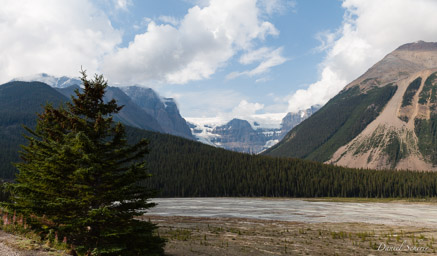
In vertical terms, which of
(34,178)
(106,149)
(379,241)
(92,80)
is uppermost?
(92,80)

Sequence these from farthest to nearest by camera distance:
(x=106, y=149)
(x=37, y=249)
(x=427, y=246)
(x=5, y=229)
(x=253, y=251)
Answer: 1. (x=427, y=246)
2. (x=253, y=251)
3. (x=5, y=229)
4. (x=106, y=149)
5. (x=37, y=249)

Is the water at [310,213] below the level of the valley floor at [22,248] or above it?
below

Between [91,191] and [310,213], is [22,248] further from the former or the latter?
[310,213]

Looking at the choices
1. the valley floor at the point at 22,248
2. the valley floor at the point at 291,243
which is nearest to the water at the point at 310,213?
the valley floor at the point at 291,243

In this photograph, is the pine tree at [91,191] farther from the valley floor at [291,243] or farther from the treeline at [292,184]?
the treeline at [292,184]

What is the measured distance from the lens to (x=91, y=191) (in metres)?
21.1

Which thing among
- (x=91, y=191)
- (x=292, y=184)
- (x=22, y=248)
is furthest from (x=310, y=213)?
(x=292, y=184)

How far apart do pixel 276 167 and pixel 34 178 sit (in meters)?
182

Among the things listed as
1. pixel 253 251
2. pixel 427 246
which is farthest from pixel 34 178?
pixel 427 246

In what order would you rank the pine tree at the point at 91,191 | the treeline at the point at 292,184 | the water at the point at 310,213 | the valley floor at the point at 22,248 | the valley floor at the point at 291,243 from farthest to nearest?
the treeline at the point at 292,184
the water at the point at 310,213
the valley floor at the point at 291,243
the pine tree at the point at 91,191
the valley floor at the point at 22,248

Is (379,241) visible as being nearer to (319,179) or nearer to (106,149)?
(106,149)

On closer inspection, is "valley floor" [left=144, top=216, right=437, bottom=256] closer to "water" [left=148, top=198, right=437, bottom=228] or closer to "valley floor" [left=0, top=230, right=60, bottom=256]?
"valley floor" [left=0, top=230, right=60, bottom=256]

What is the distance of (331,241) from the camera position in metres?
41.8

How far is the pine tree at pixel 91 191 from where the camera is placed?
20578 millimetres
